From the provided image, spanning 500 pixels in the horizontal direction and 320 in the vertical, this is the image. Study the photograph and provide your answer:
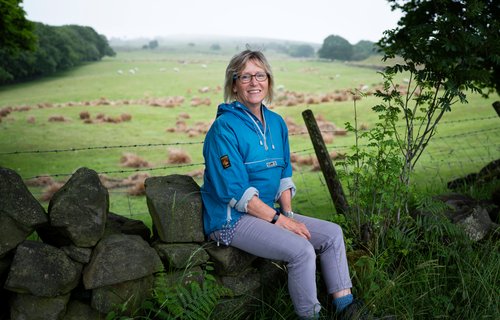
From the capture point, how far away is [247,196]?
367cm

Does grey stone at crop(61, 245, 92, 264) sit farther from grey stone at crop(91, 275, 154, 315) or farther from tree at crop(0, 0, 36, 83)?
tree at crop(0, 0, 36, 83)

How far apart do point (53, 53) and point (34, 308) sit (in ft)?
209

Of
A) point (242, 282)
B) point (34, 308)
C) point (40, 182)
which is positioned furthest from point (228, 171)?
point (40, 182)

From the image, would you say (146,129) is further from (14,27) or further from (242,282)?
(242,282)

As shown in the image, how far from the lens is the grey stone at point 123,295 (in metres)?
3.57

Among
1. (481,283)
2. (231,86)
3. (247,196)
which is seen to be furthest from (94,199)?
(481,283)

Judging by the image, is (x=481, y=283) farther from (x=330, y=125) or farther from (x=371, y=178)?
(x=330, y=125)

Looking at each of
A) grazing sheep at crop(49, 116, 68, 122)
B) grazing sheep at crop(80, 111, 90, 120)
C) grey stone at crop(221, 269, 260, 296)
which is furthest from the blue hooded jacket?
grazing sheep at crop(80, 111, 90, 120)

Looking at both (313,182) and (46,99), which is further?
(46,99)

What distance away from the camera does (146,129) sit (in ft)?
92.1

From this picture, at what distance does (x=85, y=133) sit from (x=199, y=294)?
77.7 ft

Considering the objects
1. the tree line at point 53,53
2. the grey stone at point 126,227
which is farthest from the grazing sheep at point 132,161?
the tree line at point 53,53

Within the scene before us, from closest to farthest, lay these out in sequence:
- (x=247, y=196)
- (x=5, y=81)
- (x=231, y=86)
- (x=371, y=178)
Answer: (x=247, y=196)
(x=231, y=86)
(x=371, y=178)
(x=5, y=81)

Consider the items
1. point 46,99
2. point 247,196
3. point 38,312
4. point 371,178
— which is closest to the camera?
point 38,312
